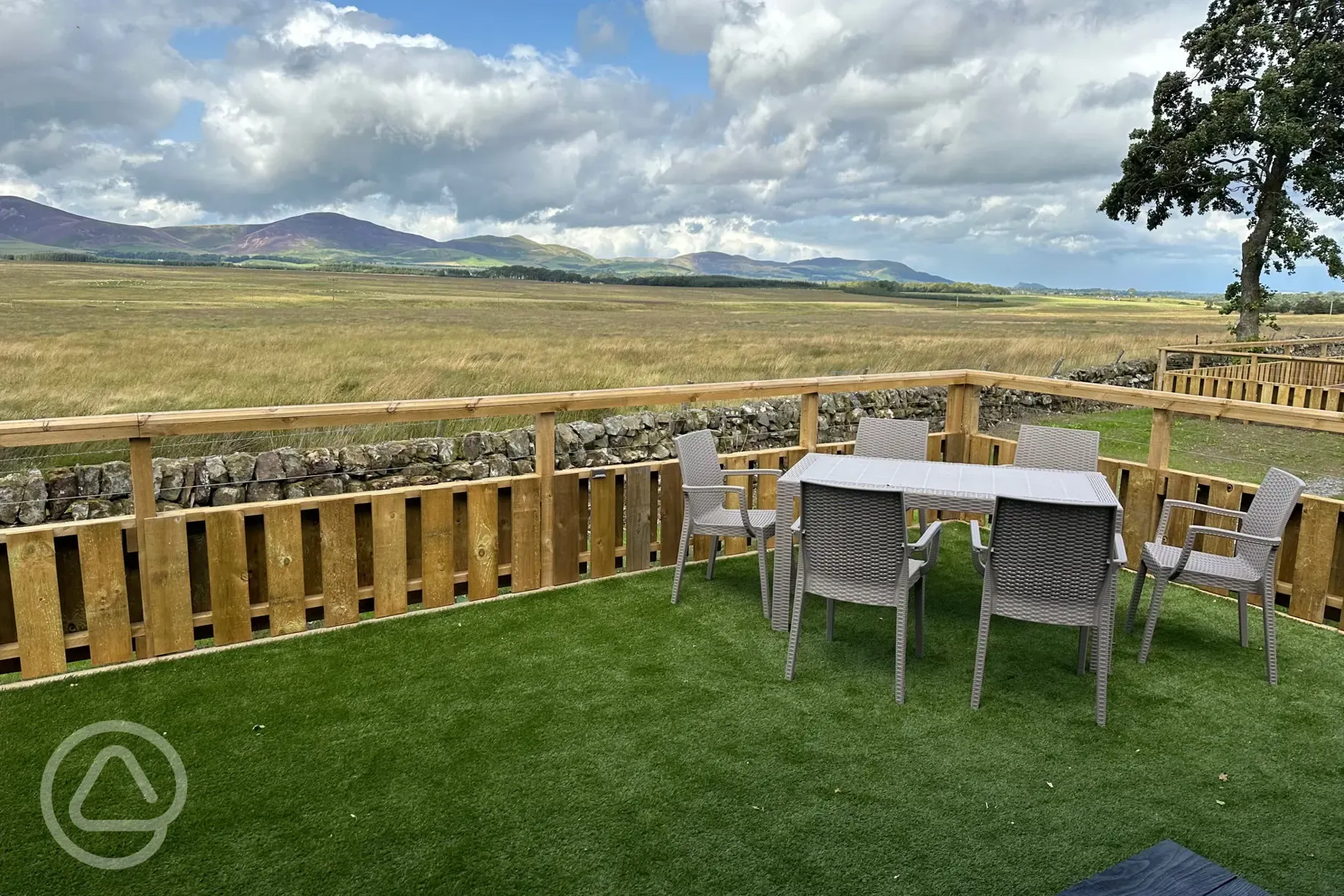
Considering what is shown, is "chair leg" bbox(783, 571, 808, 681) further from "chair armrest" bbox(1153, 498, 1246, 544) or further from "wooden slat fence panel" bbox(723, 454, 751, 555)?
"chair armrest" bbox(1153, 498, 1246, 544)

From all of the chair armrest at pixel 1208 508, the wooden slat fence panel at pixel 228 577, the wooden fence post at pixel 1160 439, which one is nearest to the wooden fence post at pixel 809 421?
the wooden fence post at pixel 1160 439

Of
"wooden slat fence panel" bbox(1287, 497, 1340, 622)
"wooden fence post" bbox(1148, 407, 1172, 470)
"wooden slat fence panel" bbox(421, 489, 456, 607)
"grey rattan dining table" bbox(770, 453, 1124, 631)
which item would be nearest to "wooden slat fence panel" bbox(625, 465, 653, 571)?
"grey rattan dining table" bbox(770, 453, 1124, 631)

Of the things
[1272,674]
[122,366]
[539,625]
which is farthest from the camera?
[122,366]

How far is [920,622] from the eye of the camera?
12.9 ft

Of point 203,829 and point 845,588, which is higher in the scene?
point 845,588

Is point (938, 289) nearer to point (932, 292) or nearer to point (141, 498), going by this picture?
point (932, 292)

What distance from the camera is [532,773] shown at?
9.82 feet

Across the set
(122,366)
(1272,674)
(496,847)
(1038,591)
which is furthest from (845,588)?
(122,366)

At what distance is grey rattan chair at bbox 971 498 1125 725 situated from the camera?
10.7ft

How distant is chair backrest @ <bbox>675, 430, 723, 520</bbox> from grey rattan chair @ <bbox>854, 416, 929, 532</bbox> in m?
0.94

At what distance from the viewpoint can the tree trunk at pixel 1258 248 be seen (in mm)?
20344

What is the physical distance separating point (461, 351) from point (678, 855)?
62.9ft

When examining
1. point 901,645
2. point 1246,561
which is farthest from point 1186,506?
point 901,645

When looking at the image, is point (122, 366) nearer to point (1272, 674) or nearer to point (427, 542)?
point (427, 542)
